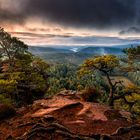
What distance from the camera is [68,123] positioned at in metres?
34.4

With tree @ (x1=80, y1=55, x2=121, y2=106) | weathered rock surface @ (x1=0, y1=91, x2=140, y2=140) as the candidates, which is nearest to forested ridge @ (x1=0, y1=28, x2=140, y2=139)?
tree @ (x1=80, y1=55, x2=121, y2=106)

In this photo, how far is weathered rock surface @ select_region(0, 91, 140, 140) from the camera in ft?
103

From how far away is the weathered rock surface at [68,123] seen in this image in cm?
3147

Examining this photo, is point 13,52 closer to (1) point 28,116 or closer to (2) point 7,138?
(1) point 28,116

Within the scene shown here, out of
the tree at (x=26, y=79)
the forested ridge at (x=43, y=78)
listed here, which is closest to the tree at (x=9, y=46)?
the forested ridge at (x=43, y=78)

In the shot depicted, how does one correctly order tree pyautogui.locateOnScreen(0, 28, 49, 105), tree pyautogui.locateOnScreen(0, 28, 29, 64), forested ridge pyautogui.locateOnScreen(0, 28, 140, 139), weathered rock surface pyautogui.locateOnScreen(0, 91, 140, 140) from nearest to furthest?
weathered rock surface pyautogui.locateOnScreen(0, 91, 140, 140) < forested ridge pyautogui.locateOnScreen(0, 28, 140, 139) < tree pyautogui.locateOnScreen(0, 28, 49, 105) < tree pyautogui.locateOnScreen(0, 28, 29, 64)

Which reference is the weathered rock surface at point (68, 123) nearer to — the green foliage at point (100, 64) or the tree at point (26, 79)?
the green foliage at point (100, 64)

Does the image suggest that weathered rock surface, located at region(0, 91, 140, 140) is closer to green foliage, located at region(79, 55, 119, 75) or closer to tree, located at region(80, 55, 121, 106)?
green foliage, located at region(79, 55, 119, 75)

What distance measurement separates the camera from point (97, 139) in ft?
102

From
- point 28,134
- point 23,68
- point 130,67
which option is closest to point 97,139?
point 28,134

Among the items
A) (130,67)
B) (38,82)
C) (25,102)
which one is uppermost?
(130,67)

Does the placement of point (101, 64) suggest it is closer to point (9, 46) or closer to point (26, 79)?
point (26, 79)

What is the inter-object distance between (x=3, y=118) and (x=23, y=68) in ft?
92.0

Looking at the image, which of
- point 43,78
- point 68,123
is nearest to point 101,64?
point 68,123
